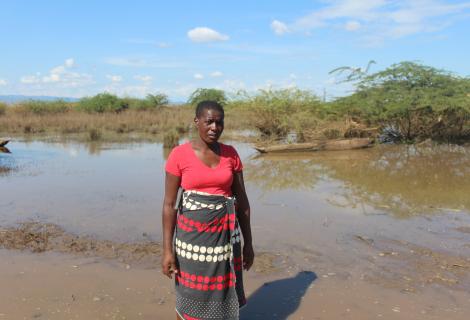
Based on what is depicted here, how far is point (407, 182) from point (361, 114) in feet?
24.1

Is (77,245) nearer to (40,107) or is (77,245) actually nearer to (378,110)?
(378,110)

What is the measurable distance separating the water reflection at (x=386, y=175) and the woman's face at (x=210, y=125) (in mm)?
4958

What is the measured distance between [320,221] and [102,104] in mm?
28232

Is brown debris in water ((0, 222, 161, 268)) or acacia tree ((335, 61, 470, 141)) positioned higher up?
acacia tree ((335, 61, 470, 141))

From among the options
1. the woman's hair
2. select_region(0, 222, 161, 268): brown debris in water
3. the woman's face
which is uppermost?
the woman's hair

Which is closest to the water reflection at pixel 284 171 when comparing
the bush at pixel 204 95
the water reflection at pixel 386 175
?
the water reflection at pixel 386 175

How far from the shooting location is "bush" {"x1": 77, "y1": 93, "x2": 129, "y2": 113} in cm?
3136

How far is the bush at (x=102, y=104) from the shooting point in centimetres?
3136

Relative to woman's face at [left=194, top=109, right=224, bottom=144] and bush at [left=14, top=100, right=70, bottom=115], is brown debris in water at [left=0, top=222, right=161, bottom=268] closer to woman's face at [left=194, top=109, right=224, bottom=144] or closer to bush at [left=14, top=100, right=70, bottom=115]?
woman's face at [left=194, top=109, right=224, bottom=144]

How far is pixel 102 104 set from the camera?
105ft

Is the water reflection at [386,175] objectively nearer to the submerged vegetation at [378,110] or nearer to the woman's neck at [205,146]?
the submerged vegetation at [378,110]

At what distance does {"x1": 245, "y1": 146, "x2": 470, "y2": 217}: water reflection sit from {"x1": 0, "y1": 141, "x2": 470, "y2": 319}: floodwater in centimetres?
3

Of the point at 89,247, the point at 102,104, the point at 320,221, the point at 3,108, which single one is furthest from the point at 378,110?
the point at 3,108

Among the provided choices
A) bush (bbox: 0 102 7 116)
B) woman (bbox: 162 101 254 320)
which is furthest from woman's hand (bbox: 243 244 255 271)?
bush (bbox: 0 102 7 116)
